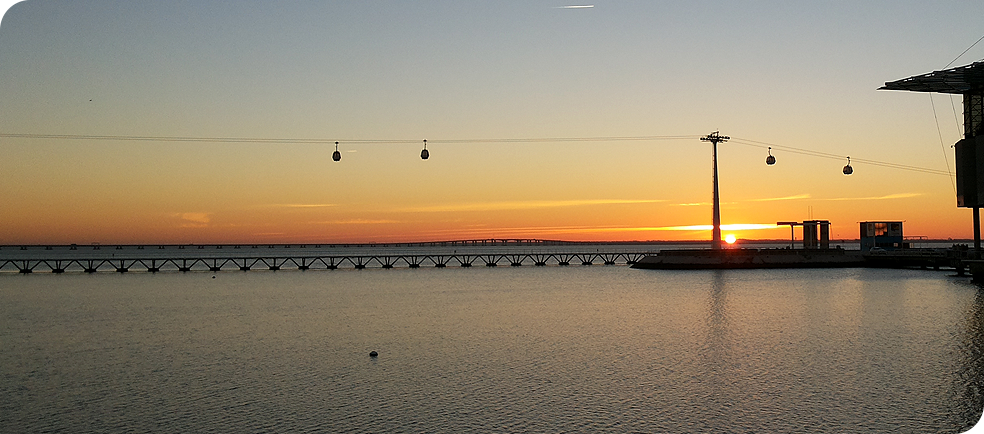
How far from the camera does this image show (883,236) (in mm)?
94375

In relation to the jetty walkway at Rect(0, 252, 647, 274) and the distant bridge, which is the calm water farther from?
the jetty walkway at Rect(0, 252, 647, 274)

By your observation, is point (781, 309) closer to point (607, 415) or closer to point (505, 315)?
point (505, 315)

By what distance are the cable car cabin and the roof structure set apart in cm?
3591

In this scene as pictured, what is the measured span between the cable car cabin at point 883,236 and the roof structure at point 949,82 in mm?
35908

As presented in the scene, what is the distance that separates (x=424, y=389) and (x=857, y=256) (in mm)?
86804

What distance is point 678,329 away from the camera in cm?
3300

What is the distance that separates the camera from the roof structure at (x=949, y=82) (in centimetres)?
5347

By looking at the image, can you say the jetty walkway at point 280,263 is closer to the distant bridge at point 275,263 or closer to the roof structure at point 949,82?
the distant bridge at point 275,263

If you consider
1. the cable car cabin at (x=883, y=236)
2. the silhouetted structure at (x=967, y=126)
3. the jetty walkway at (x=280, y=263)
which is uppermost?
the silhouetted structure at (x=967, y=126)

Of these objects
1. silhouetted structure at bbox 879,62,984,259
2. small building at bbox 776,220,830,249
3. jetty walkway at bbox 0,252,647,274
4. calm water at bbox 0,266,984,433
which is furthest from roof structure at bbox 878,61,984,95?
jetty walkway at bbox 0,252,647,274

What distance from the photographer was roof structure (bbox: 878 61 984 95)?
175 ft

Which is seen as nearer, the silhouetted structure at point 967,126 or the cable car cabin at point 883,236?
the silhouetted structure at point 967,126

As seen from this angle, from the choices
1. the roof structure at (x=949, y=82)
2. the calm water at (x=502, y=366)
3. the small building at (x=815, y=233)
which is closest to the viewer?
the calm water at (x=502, y=366)

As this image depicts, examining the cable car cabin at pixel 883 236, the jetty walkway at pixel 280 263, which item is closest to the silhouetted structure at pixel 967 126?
the cable car cabin at pixel 883 236
